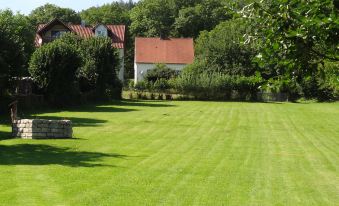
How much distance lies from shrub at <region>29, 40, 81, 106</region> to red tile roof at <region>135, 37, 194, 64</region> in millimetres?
42792

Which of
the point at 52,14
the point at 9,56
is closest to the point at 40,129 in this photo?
the point at 9,56

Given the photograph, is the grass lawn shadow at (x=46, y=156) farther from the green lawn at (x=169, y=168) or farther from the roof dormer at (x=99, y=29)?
the roof dormer at (x=99, y=29)

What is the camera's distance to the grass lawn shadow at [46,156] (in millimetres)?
14761

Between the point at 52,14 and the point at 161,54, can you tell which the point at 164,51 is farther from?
the point at 52,14

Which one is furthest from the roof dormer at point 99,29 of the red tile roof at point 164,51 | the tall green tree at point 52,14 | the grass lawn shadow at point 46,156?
the grass lawn shadow at point 46,156

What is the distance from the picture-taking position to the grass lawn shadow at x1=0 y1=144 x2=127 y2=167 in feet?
48.4

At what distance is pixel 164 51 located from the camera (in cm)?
8600

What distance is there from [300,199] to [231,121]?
22256 millimetres

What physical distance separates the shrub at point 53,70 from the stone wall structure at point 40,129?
1954 cm

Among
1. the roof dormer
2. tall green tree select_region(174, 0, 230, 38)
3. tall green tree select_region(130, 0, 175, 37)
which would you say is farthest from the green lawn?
tall green tree select_region(130, 0, 175, 37)

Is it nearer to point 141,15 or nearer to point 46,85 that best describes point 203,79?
point 46,85

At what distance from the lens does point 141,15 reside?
11544 centimetres

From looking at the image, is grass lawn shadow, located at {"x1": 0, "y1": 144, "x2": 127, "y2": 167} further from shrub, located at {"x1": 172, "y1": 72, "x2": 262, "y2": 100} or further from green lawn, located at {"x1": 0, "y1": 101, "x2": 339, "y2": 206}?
shrub, located at {"x1": 172, "y1": 72, "x2": 262, "y2": 100}

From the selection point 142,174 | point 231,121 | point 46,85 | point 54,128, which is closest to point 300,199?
point 142,174
